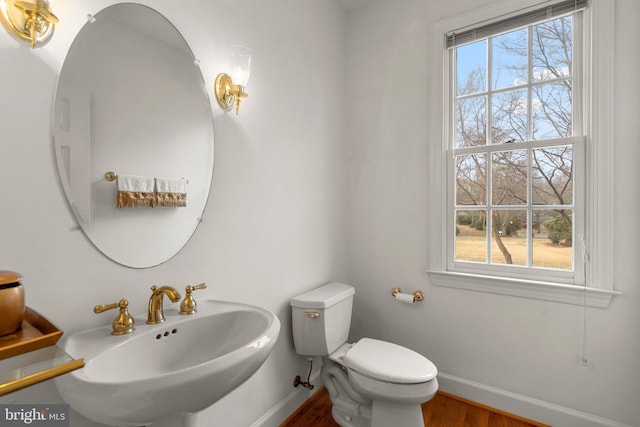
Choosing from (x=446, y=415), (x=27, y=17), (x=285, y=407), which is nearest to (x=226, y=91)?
(x=27, y=17)

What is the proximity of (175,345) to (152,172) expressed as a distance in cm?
61

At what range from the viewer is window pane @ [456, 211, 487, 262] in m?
1.92

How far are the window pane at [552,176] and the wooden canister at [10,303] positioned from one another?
214 centimetres

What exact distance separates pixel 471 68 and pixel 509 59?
0.20 meters

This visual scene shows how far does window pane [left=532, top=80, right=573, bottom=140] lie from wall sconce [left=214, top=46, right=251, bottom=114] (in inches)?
61.6

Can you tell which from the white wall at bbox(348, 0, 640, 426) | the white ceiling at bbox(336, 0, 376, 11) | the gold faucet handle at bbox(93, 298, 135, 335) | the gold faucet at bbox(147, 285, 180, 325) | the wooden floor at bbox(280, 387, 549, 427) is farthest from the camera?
the white ceiling at bbox(336, 0, 376, 11)

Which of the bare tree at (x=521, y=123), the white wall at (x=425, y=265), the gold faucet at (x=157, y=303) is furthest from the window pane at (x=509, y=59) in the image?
the gold faucet at (x=157, y=303)

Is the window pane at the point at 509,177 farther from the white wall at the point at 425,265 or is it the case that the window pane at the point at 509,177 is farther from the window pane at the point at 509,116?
the white wall at the point at 425,265

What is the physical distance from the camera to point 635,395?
60.1 inches

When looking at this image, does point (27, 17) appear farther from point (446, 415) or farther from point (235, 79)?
point (446, 415)

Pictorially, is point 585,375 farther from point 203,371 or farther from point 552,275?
point 203,371

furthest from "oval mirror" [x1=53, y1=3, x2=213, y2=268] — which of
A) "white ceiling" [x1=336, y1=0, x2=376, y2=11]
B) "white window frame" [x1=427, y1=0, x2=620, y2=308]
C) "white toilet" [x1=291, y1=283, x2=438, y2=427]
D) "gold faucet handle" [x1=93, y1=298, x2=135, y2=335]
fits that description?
"white window frame" [x1=427, y1=0, x2=620, y2=308]

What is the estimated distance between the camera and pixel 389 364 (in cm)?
152

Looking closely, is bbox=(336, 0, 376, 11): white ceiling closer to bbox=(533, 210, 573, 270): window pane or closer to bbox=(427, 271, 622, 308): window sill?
bbox=(533, 210, 573, 270): window pane
